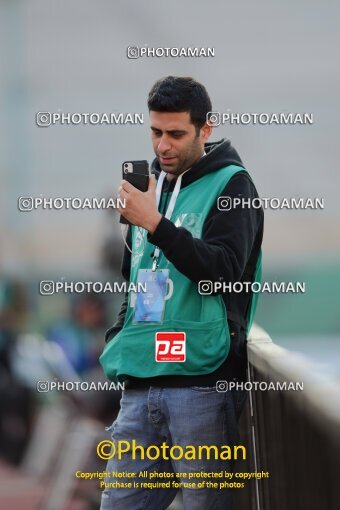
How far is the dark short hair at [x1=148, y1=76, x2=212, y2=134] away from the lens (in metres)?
2.40

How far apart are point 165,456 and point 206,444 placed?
0.34 ft

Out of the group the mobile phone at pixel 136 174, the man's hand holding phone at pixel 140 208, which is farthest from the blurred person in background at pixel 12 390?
the man's hand holding phone at pixel 140 208

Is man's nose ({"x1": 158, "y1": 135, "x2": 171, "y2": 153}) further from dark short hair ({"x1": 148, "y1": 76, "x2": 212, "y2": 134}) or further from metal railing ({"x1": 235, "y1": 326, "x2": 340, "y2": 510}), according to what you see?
metal railing ({"x1": 235, "y1": 326, "x2": 340, "y2": 510})

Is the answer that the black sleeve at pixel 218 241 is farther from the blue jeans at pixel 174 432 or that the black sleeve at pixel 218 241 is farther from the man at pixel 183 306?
the blue jeans at pixel 174 432

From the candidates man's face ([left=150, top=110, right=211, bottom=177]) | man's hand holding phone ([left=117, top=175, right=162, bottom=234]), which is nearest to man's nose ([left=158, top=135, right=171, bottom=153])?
man's face ([left=150, top=110, right=211, bottom=177])

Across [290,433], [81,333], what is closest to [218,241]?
[290,433]

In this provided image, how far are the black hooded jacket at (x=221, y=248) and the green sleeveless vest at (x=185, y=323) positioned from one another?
0.02 metres

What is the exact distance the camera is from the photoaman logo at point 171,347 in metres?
2.30

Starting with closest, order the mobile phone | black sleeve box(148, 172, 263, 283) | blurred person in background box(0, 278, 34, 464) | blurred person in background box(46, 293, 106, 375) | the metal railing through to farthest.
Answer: the metal railing, black sleeve box(148, 172, 263, 283), the mobile phone, blurred person in background box(46, 293, 106, 375), blurred person in background box(0, 278, 34, 464)

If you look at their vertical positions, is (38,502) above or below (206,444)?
above

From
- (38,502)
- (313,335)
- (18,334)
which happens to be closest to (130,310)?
(313,335)

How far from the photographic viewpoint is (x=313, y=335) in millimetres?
2777

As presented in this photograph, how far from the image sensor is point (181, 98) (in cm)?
241

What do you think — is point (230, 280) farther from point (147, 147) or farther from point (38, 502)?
point (38, 502)
